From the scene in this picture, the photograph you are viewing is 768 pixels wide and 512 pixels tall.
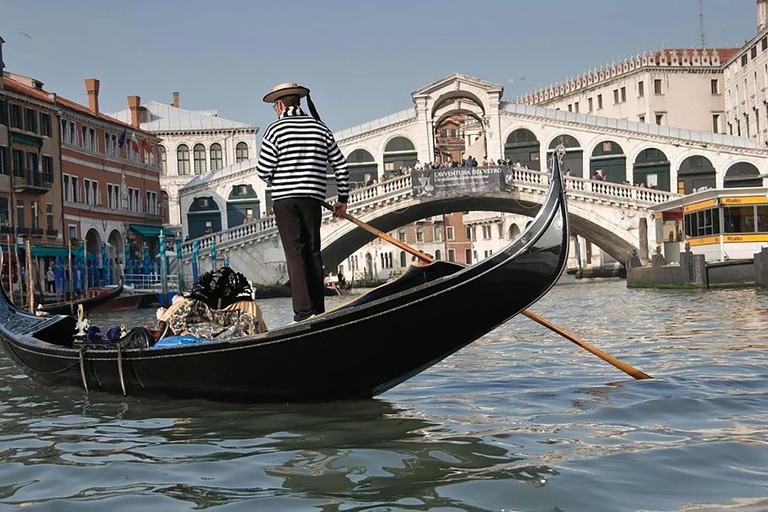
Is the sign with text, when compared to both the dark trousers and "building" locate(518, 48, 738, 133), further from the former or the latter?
the dark trousers

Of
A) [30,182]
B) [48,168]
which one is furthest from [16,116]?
[48,168]

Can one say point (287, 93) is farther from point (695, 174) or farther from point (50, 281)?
point (695, 174)

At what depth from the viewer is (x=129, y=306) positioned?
17234 mm

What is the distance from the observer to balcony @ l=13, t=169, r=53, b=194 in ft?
57.7

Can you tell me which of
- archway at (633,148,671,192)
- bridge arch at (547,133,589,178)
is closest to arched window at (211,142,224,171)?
bridge arch at (547,133,589,178)

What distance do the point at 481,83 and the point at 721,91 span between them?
10.2 metres

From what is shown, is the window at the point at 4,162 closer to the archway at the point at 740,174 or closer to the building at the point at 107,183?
the building at the point at 107,183

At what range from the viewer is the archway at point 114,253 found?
2205 centimetres

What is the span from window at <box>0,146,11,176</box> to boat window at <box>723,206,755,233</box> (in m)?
11.5

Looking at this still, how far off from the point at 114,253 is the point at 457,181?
7.91m

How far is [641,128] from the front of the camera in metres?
23.4

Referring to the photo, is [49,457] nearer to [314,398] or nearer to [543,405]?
[314,398]

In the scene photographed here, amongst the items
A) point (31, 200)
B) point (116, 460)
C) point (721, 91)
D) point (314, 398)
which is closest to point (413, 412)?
point (314, 398)

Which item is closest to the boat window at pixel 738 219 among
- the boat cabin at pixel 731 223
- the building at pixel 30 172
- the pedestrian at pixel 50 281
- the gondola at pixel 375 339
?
the boat cabin at pixel 731 223
